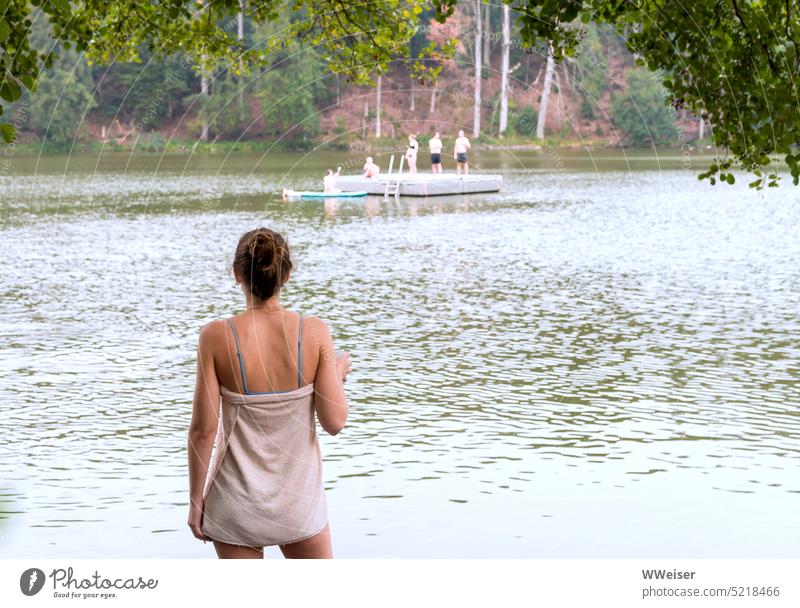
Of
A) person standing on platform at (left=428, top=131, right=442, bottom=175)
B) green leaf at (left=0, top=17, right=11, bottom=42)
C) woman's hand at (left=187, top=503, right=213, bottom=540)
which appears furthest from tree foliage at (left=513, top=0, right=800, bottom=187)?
person standing on platform at (left=428, top=131, right=442, bottom=175)

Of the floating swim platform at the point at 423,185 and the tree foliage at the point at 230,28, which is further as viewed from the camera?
the floating swim platform at the point at 423,185

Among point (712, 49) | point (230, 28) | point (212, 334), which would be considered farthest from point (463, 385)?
point (212, 334)

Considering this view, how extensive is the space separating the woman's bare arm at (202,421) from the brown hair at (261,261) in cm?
23

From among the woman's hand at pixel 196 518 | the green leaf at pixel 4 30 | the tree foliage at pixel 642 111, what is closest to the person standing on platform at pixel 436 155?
the tree foliage at pixel 642 111

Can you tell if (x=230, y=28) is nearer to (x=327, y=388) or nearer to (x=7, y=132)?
(x=7, y=132)

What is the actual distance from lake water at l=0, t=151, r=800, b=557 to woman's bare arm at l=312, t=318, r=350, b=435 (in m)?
3.40

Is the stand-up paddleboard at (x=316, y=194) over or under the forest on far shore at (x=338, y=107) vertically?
under

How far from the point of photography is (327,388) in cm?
480

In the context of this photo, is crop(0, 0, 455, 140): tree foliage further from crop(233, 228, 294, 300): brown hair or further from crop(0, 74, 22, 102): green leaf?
crop(233, 228, 294, 300): brown hair

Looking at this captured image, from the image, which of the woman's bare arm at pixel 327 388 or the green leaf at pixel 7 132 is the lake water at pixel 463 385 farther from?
the woman's bare arm at pixel 327 388

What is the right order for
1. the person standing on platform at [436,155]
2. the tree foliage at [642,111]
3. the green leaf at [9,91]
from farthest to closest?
the tree foliage at [642,111], the person standing on platform at [436,155], the green leaf at [9,91]

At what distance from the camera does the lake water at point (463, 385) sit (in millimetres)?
8555

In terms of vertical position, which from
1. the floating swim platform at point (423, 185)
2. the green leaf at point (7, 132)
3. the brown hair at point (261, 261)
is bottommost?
the floating swim platform at point (423, 185)

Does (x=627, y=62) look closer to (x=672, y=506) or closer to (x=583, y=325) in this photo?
(x=583, y=325)
